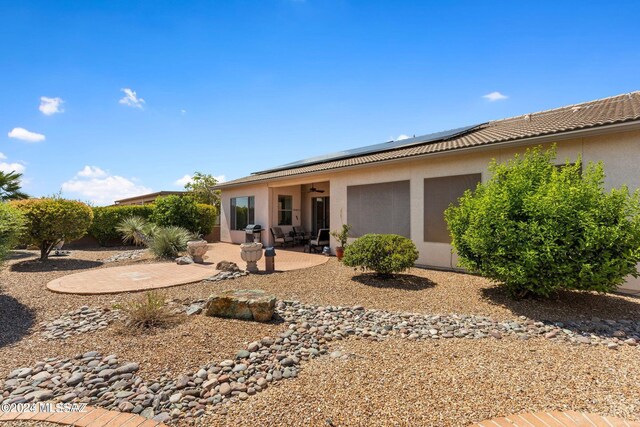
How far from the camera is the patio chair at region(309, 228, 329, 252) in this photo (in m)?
12.4

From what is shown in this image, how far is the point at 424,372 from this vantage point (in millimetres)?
3006

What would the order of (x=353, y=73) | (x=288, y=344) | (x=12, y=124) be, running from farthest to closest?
1. (x=353, y=73)
2. (x=12, y=124)
3. (x=288, y=344)

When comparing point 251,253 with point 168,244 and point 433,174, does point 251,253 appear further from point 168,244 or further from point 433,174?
point 433,174

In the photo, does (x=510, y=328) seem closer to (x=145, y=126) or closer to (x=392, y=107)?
(x=392, y=107)

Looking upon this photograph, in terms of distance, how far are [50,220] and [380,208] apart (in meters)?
11.1

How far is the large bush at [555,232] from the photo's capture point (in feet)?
14.8

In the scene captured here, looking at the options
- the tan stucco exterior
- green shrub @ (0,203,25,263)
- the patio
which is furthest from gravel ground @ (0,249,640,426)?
the tan stucco exterior

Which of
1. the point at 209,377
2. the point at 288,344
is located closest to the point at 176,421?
the point at 209,377

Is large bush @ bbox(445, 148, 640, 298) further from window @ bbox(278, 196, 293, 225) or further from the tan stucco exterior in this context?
window @ bbox(278, 196, 293, 225)

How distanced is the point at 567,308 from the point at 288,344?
4.91 metres

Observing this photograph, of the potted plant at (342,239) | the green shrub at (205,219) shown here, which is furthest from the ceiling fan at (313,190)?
the green shrub at (205,219)

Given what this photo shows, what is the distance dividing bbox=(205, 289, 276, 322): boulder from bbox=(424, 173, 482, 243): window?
5.75 metres

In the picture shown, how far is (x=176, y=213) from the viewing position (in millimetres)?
15117

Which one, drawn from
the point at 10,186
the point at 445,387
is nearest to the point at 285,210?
the point at 445,387
